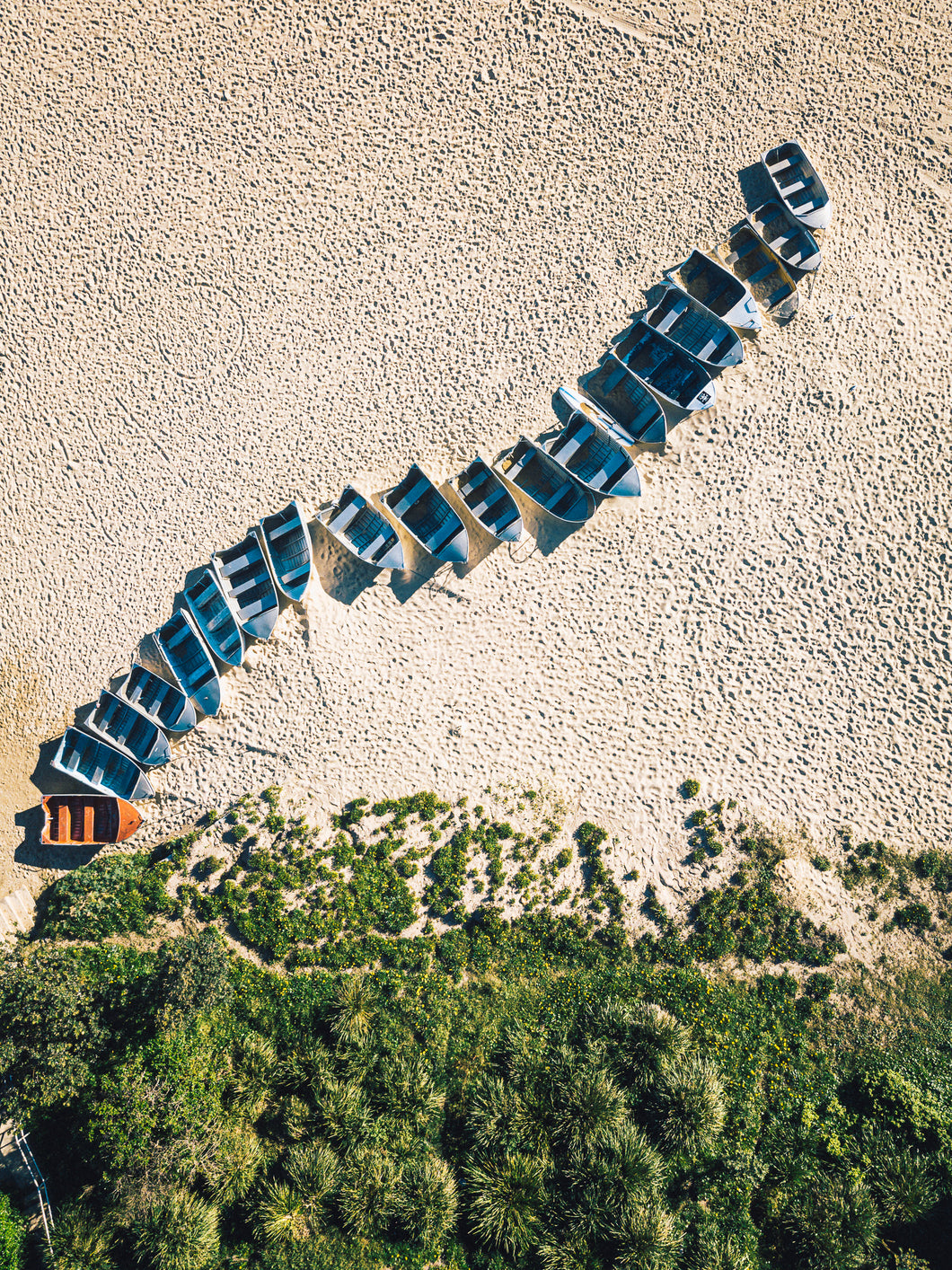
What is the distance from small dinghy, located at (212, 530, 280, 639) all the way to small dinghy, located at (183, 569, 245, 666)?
0.16 metres

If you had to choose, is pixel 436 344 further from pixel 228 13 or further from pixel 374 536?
pixel 228 13

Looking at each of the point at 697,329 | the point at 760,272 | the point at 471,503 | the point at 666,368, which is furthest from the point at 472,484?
the point at 760,272

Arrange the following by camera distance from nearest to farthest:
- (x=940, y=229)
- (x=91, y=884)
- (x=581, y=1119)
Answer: (x=581, y=1119) → (x=91, y=884) → (x=940, y=229)

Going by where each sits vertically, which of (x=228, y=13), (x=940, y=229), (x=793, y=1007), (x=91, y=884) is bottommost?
(x=91, y=884)

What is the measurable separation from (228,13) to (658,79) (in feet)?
27.8

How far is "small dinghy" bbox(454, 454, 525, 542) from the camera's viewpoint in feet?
48.8

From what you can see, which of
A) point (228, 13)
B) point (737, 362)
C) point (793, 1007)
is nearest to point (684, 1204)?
point (793, 1007)

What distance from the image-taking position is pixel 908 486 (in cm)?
1536

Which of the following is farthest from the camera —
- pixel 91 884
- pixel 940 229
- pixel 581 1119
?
pixel 940 229

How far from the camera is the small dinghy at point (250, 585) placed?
14820mm

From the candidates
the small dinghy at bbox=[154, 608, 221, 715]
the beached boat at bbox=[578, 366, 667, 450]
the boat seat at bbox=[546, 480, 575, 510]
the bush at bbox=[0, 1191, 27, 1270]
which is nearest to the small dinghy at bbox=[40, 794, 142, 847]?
the small dinghy at bbox=[154, 608, 221, 715]

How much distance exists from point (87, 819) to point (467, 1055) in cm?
828

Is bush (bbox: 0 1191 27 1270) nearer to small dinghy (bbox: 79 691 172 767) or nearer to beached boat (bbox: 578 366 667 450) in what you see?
small dinghy (bbox: 79 691 172 767)

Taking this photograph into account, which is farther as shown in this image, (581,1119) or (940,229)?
(940,229)
